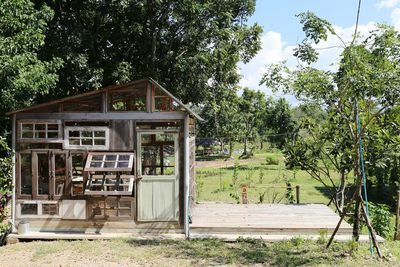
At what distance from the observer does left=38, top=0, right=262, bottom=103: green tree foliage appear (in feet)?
42.3

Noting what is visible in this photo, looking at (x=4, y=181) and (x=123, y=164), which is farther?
(x=4, y=181)

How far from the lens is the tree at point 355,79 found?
6.93 m

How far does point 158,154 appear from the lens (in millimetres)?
10234

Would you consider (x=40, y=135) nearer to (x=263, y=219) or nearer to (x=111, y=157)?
(x=111, y=157)

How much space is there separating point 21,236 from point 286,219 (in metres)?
5.90

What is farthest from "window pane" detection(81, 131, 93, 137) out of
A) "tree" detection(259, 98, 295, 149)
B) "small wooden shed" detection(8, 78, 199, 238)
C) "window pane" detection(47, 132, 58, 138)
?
"tree" detection(259, 98, 295, 149)

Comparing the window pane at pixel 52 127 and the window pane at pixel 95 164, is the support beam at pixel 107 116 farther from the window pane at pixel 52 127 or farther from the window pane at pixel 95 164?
the window pane at pixel 95 164

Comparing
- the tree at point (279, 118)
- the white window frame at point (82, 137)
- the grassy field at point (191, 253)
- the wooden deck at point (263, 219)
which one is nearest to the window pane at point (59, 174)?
the white window frame at point (82, 137)

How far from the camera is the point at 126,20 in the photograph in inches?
539

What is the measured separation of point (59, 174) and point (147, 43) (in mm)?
6258

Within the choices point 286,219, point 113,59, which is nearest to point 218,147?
point 113,59

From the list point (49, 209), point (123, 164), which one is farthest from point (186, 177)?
point (49, 209)

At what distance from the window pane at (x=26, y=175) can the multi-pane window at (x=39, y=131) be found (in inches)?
17.2

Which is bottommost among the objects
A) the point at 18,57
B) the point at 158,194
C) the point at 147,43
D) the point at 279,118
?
the point at 158,194
